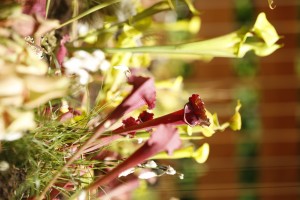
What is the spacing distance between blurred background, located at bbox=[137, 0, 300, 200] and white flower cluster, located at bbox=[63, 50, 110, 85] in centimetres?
153

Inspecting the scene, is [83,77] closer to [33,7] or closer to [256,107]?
[33,7]

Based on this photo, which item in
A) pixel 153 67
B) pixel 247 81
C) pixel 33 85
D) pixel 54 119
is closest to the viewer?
pixel 33 85

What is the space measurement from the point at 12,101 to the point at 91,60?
8.2 inches

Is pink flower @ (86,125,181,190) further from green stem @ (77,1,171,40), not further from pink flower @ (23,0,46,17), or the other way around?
green stem @ (77,1,171,40)

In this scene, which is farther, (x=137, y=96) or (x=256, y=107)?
(x=256, y=107)

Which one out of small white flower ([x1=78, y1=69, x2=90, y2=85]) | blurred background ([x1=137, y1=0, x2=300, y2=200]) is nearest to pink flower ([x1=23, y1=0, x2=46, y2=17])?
small white flower ([x1=78, y1=69, x2=90, y2=85])

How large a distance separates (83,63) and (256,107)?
5.45ft

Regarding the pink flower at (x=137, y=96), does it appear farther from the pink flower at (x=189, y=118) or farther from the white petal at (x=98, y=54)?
the white petal at (x=98, y=54)

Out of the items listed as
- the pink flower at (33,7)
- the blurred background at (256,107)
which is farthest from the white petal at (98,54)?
the blurred background at (256,107)

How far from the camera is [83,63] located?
466mm

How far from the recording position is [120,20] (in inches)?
23.8

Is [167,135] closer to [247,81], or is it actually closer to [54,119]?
[54,119]

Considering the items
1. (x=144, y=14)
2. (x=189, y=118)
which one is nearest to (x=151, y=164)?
(x=189, y=118)

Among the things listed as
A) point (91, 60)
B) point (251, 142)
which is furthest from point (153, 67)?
point (251, 142)
